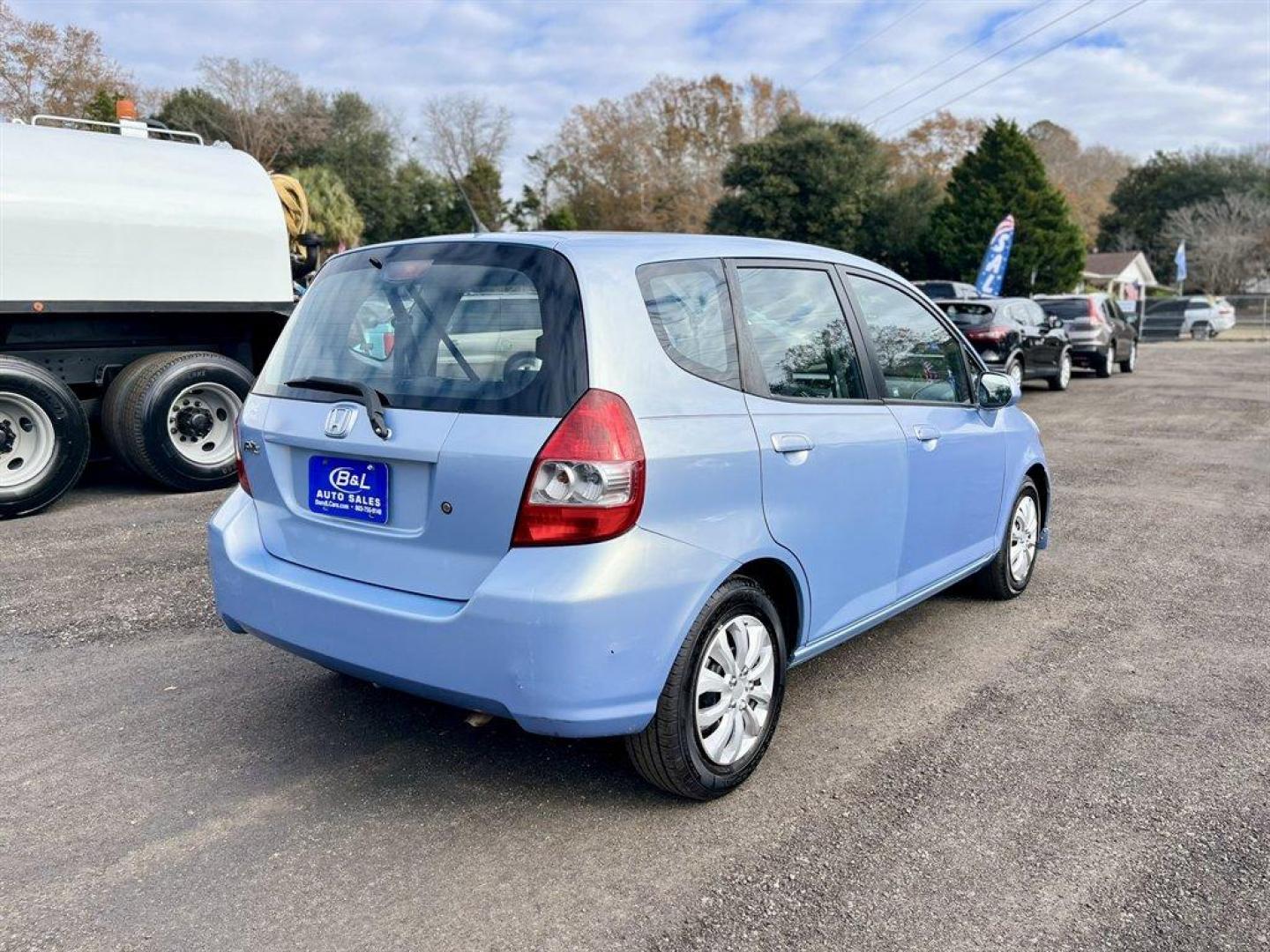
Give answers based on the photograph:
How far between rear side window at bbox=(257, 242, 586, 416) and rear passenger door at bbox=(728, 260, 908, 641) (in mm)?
690

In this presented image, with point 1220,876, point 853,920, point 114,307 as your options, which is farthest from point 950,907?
point 114,307

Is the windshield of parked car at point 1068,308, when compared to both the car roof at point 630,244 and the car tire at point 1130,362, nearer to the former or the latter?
the car tire at point 1130,362

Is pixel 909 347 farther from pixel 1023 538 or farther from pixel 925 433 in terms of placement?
pixel 1023 538

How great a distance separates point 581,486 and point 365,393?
31.9 inches

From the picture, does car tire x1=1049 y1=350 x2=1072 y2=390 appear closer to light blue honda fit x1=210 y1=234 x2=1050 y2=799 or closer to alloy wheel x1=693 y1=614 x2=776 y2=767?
light blue honda fit x1=210 y1=234 x2=1050 y2=799

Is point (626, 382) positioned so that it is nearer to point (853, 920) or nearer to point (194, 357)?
point (853, 920)

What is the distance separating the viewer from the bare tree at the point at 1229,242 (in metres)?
58.8

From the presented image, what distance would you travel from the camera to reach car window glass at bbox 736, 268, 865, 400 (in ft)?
11.2

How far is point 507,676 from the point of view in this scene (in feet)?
8.96

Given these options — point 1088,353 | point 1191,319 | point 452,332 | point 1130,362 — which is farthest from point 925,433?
point 1191,319

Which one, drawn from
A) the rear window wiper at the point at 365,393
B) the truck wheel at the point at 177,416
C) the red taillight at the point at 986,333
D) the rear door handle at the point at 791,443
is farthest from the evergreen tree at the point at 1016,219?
the rear window wiper at the point at 365,393

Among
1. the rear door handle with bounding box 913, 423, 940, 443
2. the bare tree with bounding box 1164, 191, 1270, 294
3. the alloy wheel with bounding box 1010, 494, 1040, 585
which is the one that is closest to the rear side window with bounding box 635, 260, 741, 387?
the rear door handle with bounding box 913, 423, 940, 443

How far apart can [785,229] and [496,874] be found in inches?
1591

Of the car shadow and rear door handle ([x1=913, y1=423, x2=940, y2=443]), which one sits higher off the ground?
rear door handle ([x1=913, y1=423, x2=940, y2=443])
